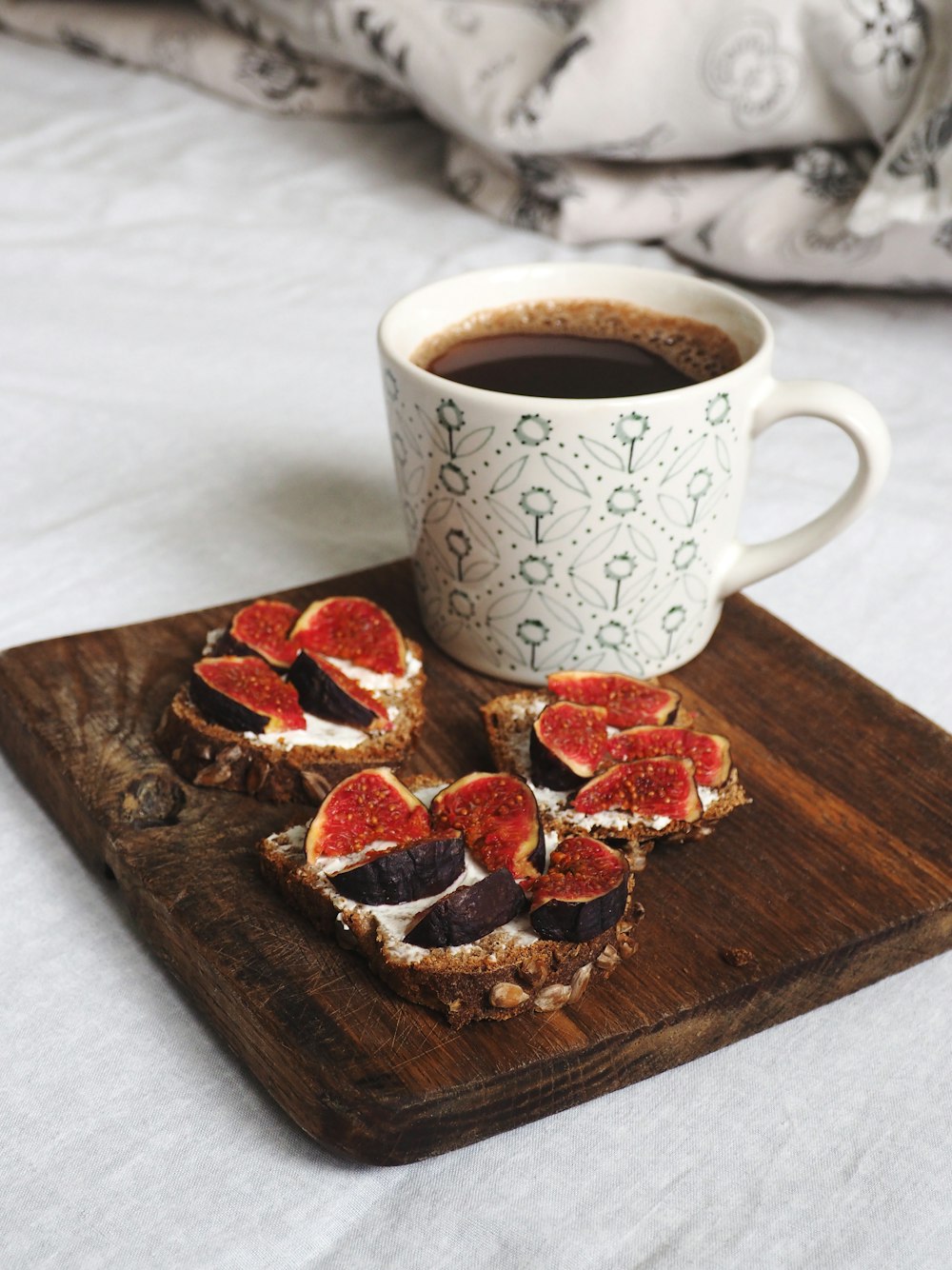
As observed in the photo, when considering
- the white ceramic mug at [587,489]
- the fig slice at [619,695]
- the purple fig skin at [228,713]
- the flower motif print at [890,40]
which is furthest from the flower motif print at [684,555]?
the flower motif print at [890,40]

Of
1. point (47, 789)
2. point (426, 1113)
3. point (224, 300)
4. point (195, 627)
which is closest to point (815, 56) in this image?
point (224, 300)

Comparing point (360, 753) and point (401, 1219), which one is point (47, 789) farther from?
point (401, 1219)

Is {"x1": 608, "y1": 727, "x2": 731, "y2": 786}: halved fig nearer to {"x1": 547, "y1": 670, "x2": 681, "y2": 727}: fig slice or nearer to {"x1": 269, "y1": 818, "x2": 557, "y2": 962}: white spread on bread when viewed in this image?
{"x1": 547, "y1": 670, "x2": 681, "y2": 727}: fig slice

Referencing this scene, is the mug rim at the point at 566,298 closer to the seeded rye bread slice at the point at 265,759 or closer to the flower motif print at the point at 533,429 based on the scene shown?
the flower motif print at the point at 533,429

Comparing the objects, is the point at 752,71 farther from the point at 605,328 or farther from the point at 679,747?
the point at 679,747

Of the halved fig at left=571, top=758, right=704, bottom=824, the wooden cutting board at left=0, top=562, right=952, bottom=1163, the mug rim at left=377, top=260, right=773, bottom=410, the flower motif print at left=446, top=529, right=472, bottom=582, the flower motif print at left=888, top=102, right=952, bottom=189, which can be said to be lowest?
the wooden cutting board at left=0, top=562, right=952, bottom=1163

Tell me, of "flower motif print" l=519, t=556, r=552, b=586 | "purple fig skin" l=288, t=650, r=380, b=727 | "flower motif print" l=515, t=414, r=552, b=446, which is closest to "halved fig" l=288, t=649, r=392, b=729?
"purple fig skin" l=288, t=650, r=380, b=727

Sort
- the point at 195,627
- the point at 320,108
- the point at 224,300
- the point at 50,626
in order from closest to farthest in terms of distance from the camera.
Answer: the point at 195,627 < the point at 50,626 < the point at 224,300 < the point at 320,108
